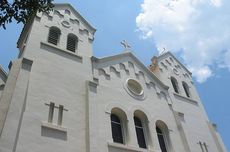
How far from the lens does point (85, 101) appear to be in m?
15.2

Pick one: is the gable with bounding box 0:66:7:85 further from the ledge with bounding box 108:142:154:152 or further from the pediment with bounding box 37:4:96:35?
the ledge with bounding box 108:142:154:152

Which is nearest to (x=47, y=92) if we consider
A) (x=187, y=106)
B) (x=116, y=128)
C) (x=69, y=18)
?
(x=116, y=128)

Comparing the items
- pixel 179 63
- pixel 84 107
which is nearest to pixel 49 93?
pixel 84 107

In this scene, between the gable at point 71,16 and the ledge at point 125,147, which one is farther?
the gable at point 71,16

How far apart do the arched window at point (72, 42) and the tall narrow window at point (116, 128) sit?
519cm

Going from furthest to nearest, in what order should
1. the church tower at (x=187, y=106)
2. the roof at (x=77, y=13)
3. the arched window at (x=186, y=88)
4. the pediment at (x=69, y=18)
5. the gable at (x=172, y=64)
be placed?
the gable at (x=172, y=64) < the arched window at (x=186, y=88) < the roof at (x=77, y=13) < the pediment at (x=69, y=18) < the church tower at (x=187, y=106)

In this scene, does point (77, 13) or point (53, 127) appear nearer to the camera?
point (53, 127)

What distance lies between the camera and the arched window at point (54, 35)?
18169mm

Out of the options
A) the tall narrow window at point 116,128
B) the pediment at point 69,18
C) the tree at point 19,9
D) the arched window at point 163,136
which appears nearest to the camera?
the tree at point 19,9

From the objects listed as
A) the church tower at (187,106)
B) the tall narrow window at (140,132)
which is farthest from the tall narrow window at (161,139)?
the church tower at (187,106)

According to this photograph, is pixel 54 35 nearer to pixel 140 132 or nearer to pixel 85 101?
pixel 85 101

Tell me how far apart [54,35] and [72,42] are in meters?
1.25

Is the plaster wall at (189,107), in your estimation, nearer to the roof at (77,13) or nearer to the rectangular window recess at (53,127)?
the roof at (77,13)

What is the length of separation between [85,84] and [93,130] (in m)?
3.27
